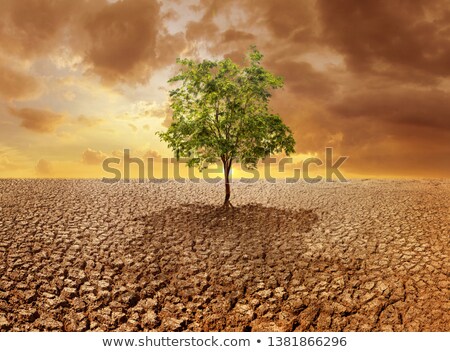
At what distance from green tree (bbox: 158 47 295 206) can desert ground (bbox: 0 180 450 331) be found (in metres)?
2.90

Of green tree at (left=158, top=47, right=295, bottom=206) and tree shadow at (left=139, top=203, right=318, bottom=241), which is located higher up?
green tree at (left=158, top=47, right=295, bottom=206)

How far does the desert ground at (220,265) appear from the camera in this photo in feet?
27.0

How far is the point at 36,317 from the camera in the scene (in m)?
8.08

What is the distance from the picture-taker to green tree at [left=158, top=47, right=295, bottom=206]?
1494cm

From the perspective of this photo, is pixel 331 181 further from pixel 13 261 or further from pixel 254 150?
pixel 13 261

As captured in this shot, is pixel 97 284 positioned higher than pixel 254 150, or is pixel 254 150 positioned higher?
pixel 254 150

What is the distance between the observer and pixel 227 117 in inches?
591

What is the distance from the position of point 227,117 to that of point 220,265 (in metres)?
6.64

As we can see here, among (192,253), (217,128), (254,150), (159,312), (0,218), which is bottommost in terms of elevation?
(159,312)

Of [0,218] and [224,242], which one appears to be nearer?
[224,242]

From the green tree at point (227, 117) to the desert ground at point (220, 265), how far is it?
9.53ft

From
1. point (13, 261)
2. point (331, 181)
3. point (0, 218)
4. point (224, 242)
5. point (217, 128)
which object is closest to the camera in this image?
point (13, 261)

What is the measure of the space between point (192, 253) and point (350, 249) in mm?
5304

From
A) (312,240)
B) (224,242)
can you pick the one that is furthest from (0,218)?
(312,240)
